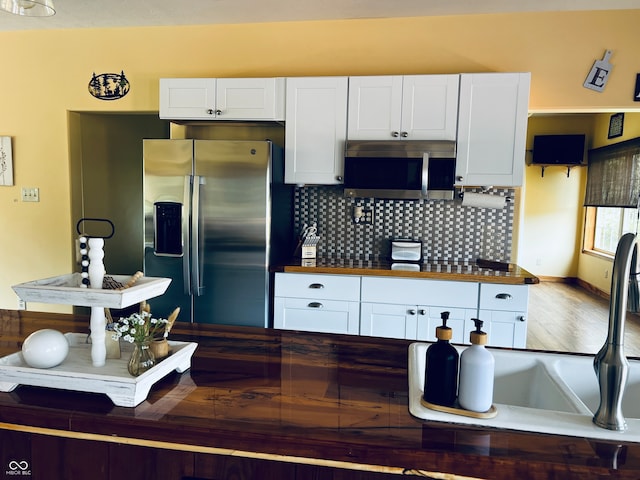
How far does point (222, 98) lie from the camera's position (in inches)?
127

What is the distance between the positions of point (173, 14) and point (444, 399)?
3339 mm

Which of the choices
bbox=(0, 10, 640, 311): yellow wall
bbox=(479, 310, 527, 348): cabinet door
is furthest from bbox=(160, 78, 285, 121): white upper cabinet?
bbox=(479, 310, 527, 348): cabinet door

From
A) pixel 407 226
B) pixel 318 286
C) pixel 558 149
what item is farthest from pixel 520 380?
pixel 558 149

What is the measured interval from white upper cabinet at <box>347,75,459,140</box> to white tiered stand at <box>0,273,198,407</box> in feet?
7.23

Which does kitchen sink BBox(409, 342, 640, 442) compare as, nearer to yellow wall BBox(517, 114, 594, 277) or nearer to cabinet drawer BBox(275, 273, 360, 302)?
cabinet drawer BBox(275, 273, 360, 302)

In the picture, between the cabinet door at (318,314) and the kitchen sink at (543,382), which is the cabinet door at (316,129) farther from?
the kitchen sink at (543,382)

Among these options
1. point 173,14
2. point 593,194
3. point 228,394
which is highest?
point 173,14

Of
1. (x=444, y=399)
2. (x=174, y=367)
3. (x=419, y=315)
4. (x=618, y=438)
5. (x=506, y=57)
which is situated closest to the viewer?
(x=618, y=438)

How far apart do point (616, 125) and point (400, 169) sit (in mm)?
4655

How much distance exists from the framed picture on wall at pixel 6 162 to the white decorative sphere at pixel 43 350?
11.0 ft

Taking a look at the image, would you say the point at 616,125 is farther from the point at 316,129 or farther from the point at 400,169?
the point at 316,129

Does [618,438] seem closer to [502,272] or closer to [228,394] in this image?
[228,394]

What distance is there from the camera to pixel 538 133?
23.2 ft

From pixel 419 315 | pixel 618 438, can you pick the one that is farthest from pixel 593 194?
pixel 618 438
